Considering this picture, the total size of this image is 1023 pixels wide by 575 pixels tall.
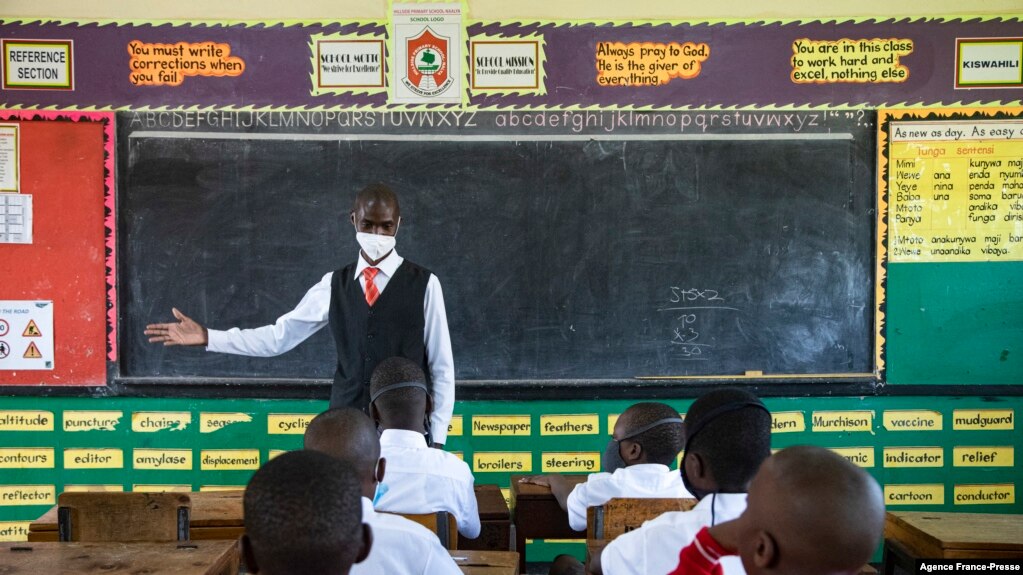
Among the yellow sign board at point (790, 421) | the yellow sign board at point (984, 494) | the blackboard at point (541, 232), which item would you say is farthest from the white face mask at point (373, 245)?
the yellow sign board at point (984, 494)

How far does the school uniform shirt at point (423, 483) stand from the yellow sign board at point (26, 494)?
242cm

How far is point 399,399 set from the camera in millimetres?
2588

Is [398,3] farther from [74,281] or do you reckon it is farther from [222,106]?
[74,281]

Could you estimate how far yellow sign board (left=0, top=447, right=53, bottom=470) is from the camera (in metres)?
3.96

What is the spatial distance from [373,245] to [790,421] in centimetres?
215

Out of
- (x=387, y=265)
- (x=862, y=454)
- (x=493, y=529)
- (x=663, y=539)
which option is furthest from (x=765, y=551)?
(x=862, y=454)

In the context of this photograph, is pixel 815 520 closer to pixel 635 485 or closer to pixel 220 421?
pixel 635 485

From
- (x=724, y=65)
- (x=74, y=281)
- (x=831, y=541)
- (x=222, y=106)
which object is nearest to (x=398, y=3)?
(x=222, y=106)

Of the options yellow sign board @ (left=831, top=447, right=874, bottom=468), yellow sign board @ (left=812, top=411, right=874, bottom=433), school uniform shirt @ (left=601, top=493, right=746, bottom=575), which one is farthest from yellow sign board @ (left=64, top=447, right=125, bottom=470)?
yellow sign board @ (left=831, top=447, right=874, bottom=468)

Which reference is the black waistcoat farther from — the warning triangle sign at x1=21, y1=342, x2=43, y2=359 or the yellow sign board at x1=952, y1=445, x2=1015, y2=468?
the yellow sign board at x1=952, y1=445, x2=1015, y2=468

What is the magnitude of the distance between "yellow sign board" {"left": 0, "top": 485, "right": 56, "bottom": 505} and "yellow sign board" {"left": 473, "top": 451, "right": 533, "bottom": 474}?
2.05 metres

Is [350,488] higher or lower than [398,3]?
lower

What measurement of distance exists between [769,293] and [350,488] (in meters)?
3.10

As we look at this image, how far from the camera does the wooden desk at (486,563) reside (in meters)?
1.99
